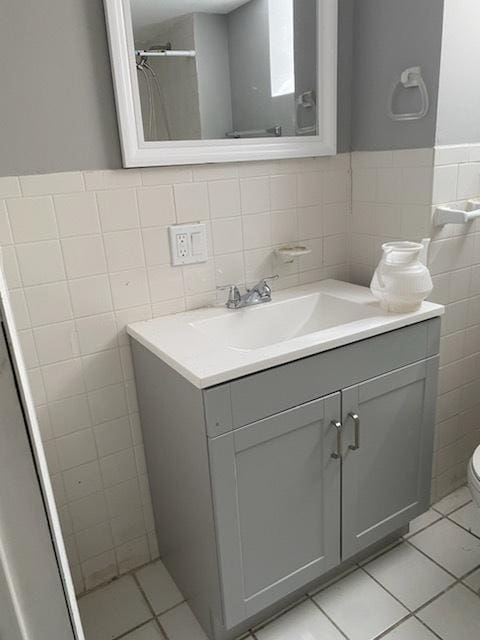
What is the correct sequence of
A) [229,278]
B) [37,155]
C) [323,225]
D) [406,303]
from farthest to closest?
1. [323,225]
2. [229,278]
3. [406,303]
4. [37,155]

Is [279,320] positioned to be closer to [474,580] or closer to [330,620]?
[330,620]

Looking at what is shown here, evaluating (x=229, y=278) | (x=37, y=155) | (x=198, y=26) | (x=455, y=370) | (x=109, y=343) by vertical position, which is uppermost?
(x=198, y=26)

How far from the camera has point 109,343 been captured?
146 cm

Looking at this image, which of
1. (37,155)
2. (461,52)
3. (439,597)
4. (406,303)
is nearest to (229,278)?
(406,303)

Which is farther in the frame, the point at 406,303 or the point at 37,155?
the point at 406,303

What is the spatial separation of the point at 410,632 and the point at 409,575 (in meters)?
0.21

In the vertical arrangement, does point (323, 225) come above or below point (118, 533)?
above

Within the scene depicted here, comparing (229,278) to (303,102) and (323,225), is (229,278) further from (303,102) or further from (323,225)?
(303,102)

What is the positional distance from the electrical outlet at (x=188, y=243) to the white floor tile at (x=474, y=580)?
1.32 meters

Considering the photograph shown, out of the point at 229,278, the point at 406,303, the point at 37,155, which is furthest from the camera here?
the point at 229,278

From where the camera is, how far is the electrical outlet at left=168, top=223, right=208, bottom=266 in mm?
1483

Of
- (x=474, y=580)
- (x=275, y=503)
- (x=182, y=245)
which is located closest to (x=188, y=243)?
(x=182, y=245)

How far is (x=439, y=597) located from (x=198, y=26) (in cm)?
186

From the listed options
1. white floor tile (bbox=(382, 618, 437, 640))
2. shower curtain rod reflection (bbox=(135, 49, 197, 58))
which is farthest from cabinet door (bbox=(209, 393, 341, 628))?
shower curtain rod reflection (bbox=(135, 49, 197, 58))
